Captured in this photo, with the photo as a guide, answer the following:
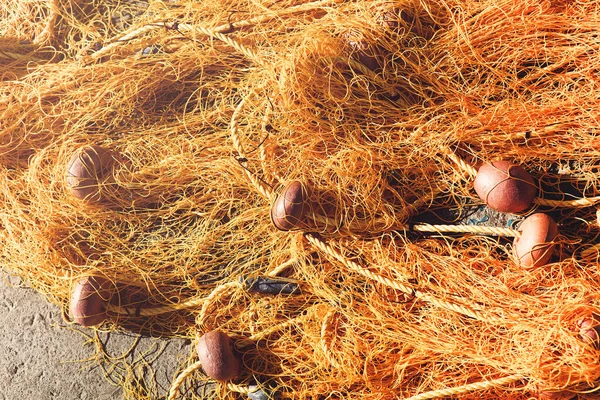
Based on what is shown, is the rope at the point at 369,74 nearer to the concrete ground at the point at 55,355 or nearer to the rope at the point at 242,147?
the rope at the point at 242,147

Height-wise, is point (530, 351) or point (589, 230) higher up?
point (589, 230)

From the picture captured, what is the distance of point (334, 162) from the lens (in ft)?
9.28

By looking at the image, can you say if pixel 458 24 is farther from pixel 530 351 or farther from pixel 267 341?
pixel 267 341

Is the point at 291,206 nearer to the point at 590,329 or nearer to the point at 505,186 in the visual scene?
the point at 505,186

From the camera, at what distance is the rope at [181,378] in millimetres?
2883

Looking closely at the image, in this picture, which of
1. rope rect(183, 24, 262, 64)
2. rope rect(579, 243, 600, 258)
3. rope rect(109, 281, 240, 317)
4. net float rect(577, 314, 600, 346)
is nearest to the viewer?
net float rect(577, 314, 600, 346)

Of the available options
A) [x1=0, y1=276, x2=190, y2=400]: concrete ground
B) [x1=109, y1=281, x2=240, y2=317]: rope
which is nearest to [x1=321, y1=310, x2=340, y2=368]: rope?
[x1=109, y1=281, x2=240, y2=317]: rope

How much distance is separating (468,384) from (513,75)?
4.88 ft

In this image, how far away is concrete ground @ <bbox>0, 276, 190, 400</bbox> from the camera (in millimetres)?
3129

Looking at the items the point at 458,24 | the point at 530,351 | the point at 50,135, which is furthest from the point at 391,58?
the point at 50,135

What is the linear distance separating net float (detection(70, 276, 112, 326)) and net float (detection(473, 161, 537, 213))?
1.95 metres

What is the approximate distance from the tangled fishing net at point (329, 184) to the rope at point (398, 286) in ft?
0.03

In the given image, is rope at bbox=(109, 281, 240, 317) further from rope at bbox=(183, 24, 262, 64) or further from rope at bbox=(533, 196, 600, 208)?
rope at bbox=(533, 196, 600, 208)

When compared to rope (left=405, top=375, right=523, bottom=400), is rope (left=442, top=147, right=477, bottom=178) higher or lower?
higher
